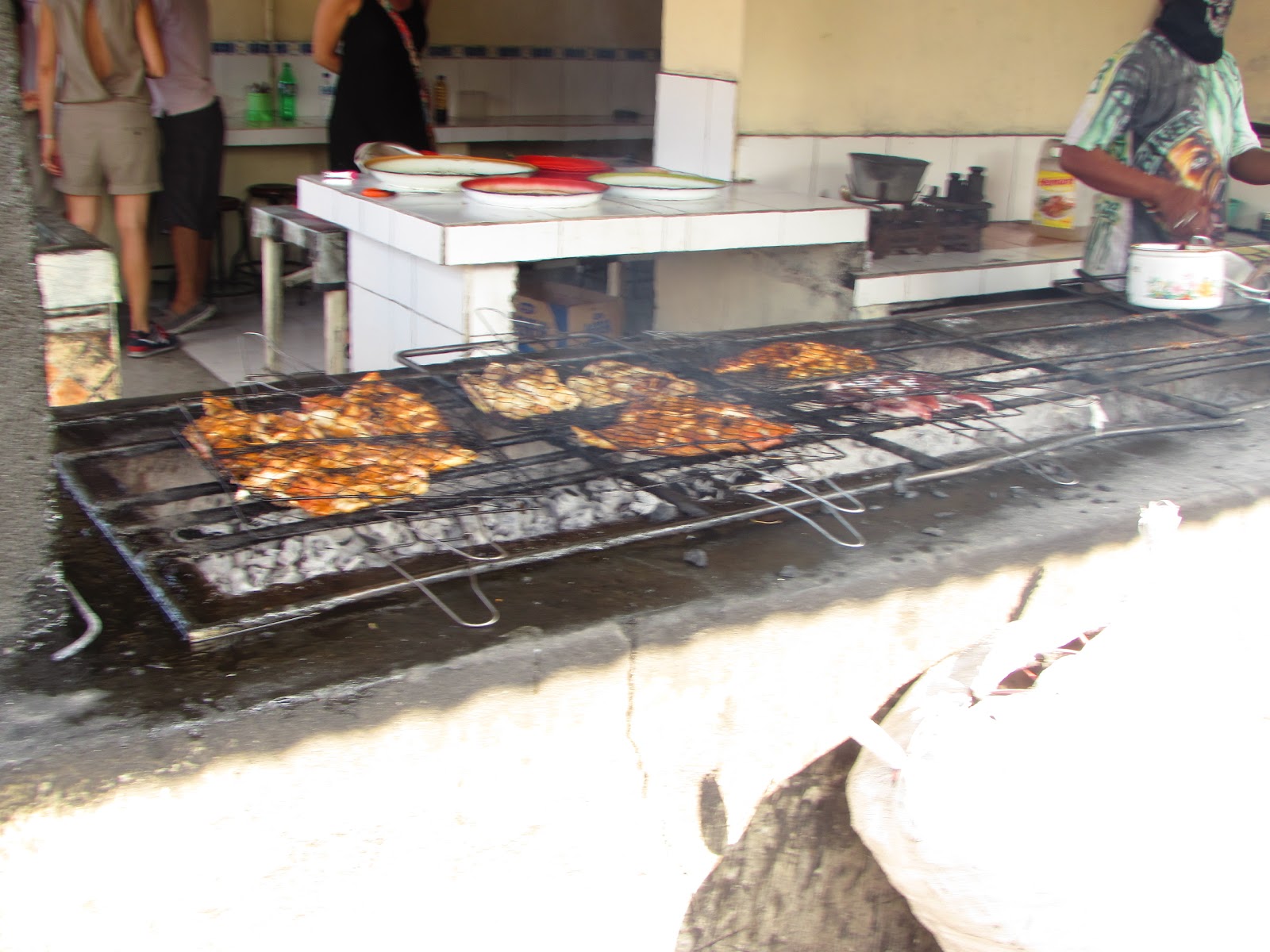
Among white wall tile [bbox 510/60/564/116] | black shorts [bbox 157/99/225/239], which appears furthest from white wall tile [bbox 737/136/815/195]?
white wall tile [bbox 510/60/564/116]

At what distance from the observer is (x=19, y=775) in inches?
53.2

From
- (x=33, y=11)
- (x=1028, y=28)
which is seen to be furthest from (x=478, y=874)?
(x=33, y=11)

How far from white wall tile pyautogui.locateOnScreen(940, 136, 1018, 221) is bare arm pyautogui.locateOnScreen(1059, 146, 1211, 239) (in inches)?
74.3

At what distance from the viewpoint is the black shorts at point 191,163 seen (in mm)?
7211

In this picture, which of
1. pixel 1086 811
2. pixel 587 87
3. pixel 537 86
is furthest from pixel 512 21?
pixel 1086 811

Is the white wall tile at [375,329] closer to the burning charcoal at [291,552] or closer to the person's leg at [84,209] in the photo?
the burning charcoal at [291,552]

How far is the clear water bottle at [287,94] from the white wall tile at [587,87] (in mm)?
2352

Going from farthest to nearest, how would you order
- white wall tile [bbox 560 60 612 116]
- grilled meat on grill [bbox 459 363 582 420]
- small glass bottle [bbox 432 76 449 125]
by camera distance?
white wall tile [bbox 560 60 612 116] < small glass bottle [bbox 432 76 449 125] < grilled meat on grill [bbox 459 363 582 420]

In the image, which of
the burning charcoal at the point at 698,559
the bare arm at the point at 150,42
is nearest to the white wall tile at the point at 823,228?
the burning charcoal at the point at 698,559

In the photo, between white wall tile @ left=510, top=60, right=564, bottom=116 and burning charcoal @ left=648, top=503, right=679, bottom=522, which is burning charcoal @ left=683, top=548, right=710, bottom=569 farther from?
white wall tile @ left=510, top=60, right=564, bottom=116

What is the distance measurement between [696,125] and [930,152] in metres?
1.25

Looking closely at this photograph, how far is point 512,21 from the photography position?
9.65 m

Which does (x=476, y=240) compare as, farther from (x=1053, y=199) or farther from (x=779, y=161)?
(x=1053, y=199)

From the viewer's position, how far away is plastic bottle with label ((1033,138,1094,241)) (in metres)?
5.44
